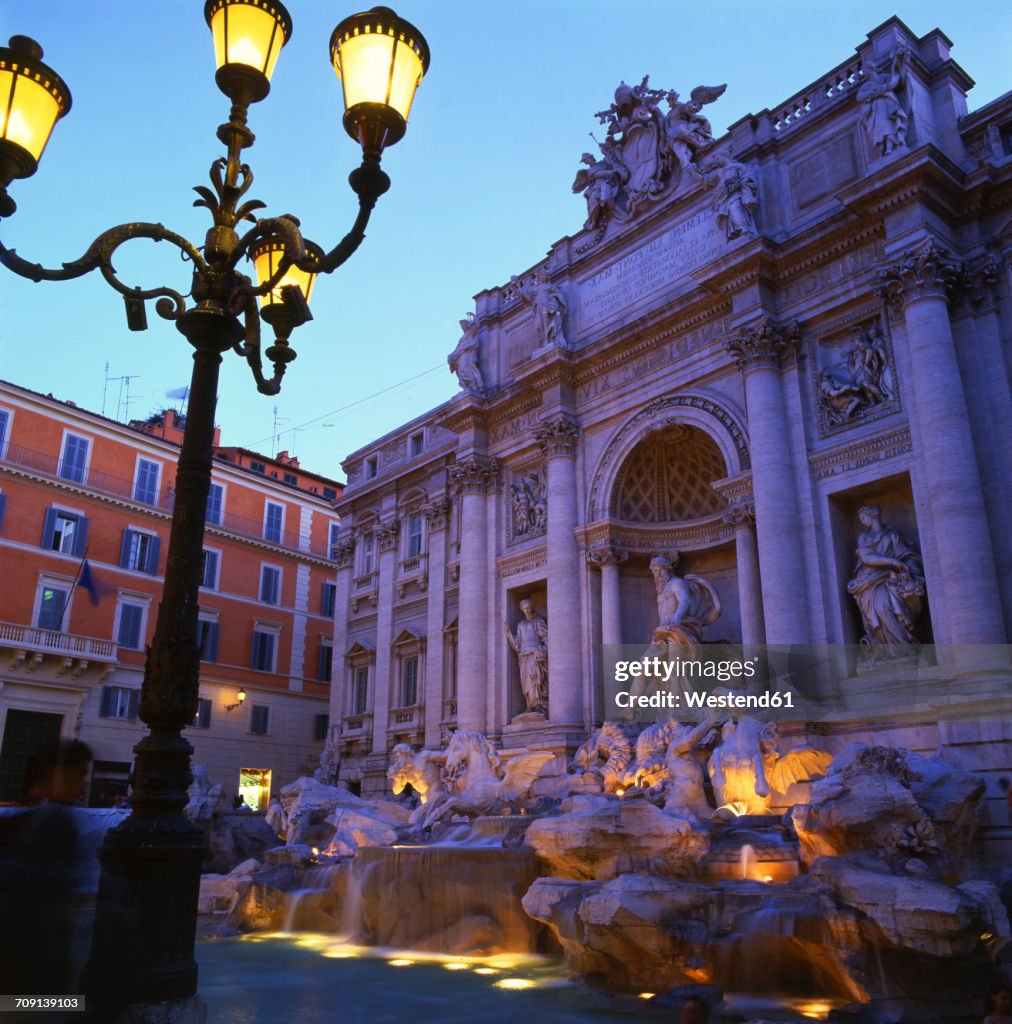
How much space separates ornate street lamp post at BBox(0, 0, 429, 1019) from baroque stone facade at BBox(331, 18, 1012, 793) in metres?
10.8

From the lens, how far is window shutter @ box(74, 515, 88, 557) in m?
26.5

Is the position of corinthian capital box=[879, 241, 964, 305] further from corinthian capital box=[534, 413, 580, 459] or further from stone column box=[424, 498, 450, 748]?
stone column box=[424, 498, 450, 748]

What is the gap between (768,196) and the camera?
17.8 meters

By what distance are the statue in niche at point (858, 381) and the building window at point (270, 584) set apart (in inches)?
850

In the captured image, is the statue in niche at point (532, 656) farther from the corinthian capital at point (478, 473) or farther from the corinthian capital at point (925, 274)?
the corinthian capital at point (925, 274)

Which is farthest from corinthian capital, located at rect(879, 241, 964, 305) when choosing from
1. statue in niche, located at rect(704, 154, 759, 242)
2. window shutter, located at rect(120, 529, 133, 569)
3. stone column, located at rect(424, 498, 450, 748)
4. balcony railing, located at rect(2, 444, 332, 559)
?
window shutter, located at rect(120, 529, 133, 569)

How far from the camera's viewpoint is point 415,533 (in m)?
26.3

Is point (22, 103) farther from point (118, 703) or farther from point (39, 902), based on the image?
point (118, 703)

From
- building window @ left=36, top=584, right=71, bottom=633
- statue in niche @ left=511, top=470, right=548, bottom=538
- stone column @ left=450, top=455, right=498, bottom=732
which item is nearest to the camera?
stone column @ left=450, top=455, right=498, bottom=732

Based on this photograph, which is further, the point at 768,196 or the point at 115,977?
the point at 768,196

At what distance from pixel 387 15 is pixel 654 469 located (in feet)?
50.1

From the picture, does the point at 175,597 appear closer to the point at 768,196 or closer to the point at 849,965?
the point at 849,965

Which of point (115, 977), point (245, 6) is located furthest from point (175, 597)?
point (245, 6)

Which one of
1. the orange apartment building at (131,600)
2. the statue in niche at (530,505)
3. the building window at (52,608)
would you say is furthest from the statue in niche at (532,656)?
the building window at (52,608)
